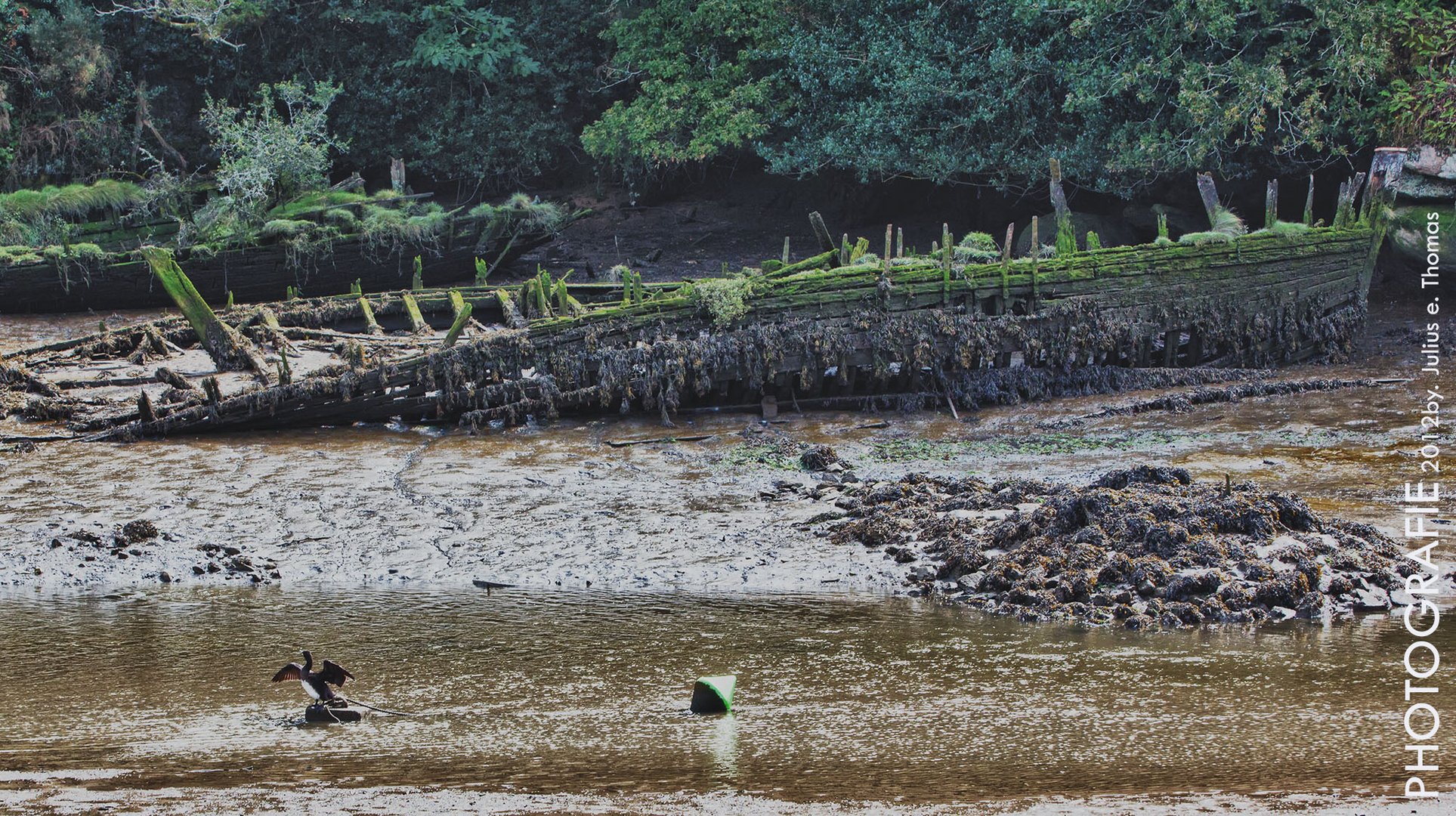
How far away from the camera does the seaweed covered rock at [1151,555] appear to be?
28.1 feet

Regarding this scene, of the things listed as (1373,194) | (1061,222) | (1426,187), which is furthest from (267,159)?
(1426,187)

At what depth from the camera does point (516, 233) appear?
2616 centimetres

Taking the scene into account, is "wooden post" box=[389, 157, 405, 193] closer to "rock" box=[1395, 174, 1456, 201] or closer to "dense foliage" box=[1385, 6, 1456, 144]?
"dense foliage" box=[1385, 6, 1456, 144]

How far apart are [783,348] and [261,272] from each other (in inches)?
516

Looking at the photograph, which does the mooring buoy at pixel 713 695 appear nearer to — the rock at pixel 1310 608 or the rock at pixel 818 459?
the rock at pixel 1310 608

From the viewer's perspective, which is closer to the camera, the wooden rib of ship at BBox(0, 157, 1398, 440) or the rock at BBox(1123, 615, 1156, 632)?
the rock at BBox(1123, 615, 1156, 632)

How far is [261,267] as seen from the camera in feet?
81.5

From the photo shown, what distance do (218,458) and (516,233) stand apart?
13.0 metres

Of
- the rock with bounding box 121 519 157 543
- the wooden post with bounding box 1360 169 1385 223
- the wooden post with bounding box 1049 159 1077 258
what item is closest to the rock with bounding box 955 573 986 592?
the rock with bounding box 121 519 157 543

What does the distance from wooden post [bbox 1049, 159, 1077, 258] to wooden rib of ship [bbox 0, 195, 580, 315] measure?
10.7m

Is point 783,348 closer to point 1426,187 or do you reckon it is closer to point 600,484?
point 600,484

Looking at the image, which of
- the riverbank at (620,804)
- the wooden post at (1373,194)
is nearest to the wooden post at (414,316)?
the wooden post at (1373,194)

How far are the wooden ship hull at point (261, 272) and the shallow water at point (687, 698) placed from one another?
15.4 m

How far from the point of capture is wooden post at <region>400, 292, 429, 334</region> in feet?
65.3
